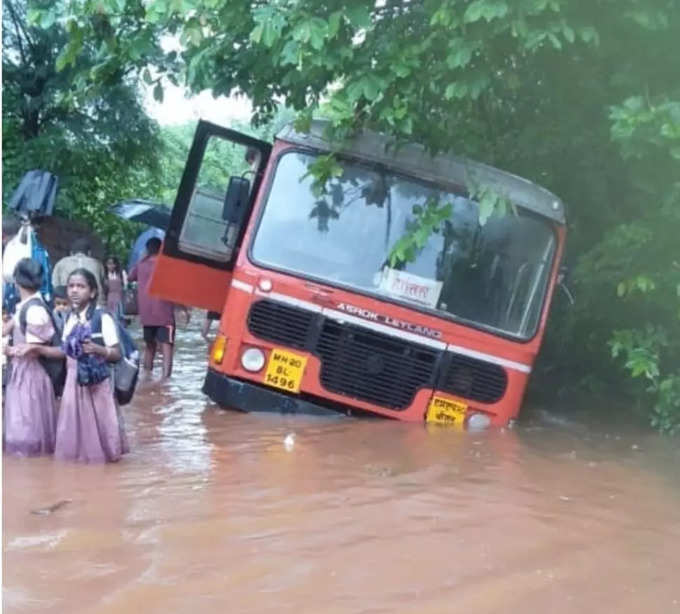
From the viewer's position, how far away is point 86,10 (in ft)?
19.3

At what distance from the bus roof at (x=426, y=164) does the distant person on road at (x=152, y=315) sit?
332 centimetres

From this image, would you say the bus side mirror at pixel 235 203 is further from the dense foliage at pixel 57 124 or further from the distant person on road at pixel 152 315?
the dense foliage at pixel 57 124

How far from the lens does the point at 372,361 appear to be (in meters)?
6.86

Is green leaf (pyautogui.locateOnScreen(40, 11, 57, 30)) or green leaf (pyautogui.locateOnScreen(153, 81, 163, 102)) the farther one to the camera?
green leaf (pyautogui.locateOnScreen(153, 81, 163, 102))

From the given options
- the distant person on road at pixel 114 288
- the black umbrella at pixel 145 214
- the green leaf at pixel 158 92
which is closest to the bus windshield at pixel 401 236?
the green leaf at pixel 158 92

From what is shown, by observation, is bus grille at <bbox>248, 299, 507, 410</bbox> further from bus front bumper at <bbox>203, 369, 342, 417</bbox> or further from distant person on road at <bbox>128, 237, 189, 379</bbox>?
distant person on road at <bbox>128, 237, 189, 379</bbox>

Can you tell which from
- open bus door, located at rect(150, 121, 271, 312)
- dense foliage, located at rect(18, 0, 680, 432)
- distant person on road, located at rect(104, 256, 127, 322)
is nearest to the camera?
dense foliage, located at rect(18, 0, 680, 432)

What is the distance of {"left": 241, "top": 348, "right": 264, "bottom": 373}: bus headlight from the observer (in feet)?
22.5

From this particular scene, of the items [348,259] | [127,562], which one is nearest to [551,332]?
[348,259]

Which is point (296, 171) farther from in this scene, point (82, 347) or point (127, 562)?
point (127, 562)

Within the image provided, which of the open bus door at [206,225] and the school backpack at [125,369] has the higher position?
the open bus door at [206,225]

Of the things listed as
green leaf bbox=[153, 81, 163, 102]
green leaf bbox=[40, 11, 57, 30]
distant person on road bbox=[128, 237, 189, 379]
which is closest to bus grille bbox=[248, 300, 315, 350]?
green leaf bbox=[153, 81, 163, 102]

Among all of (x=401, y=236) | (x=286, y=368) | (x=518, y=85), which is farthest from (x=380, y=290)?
(x=518, y=85)

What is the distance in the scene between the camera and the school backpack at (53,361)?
5637 mm
